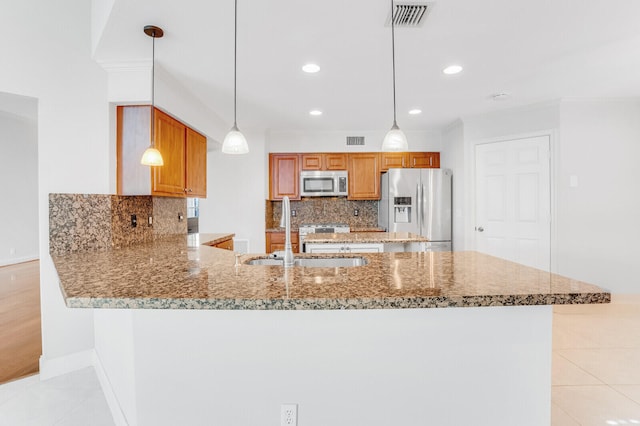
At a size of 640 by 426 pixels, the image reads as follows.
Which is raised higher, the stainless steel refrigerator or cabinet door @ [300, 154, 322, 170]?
cabinet door @ [300, 154, 322, 170]

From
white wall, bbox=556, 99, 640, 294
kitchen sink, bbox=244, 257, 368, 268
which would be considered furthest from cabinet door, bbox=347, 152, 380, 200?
kitchen sink, bbox=244, 257, 368, 268

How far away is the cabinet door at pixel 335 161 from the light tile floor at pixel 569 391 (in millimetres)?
3432

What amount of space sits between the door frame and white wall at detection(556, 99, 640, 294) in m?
0.06

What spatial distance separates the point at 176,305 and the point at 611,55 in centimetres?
366

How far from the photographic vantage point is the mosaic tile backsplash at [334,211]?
18.2ft

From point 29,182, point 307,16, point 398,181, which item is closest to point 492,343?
point 307,16

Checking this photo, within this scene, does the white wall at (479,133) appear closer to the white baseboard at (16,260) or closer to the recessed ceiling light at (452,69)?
the recessed ceiling light at (452,69)

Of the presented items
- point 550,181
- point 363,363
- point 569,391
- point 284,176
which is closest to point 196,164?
point 284,176

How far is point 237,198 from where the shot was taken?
518 cm

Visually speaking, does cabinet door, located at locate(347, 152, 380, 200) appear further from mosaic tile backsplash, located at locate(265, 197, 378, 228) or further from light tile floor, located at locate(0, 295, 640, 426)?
light tile floor, located at locate(0, 295, 640, 426)

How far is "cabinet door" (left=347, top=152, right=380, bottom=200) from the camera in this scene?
5.24 metres

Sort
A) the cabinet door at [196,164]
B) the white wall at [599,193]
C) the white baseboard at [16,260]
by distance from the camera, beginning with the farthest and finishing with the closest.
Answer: the white baseboard at [16,260] → the white wall at [599,193] → the cabinet door at [196,164]

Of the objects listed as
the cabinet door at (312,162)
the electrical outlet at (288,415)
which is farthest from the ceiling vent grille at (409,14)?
the cabinet door at (312,162)

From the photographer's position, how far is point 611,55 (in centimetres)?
269
